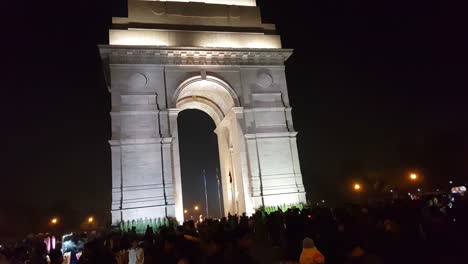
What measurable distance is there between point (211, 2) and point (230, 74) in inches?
250

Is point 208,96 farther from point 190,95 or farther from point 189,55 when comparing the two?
point 189,55

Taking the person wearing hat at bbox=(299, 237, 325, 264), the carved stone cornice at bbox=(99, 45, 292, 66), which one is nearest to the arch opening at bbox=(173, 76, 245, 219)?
the carved stone cornice at bbox=(99, 45, 292, 66)

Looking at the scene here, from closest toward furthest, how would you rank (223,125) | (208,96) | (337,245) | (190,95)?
(337,245) < (190,95) < (208,96) < (223,125)

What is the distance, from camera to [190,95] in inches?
1125

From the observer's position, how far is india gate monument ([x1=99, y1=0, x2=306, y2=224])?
Answer: 22.6m

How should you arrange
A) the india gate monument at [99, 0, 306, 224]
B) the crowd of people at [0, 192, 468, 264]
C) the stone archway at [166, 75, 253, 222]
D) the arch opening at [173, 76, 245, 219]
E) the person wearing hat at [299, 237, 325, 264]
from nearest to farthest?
1. the person wearing hat at [299, 237, 325, 264]
2. the crowd of people at [0, 192, 468, 264]
3. the india gate monument at [99, 0, 306, 224]
4. the stone archway at [166, 75, 253, 222]
5. the arch opening at [173, 76, 245, 219]

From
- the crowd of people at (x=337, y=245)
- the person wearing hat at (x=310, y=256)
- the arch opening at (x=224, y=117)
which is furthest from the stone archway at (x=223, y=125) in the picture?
the person wearing hat at (x=310, y=256)

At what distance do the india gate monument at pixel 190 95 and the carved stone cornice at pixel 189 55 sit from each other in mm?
65

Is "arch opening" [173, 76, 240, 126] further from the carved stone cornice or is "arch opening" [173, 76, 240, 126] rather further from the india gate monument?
the carved stone cornice

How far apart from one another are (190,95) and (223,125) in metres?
3.45

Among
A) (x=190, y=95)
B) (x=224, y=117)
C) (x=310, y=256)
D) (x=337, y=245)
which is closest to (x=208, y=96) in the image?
(x=190, y=95)

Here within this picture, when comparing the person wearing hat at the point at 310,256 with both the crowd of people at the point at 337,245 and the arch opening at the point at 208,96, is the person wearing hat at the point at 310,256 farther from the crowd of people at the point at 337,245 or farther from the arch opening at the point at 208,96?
the arch opening at the point at 208,96

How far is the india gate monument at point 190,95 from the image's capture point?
74.3 feet

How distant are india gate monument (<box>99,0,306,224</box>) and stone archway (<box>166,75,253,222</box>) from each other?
3.0 inches
